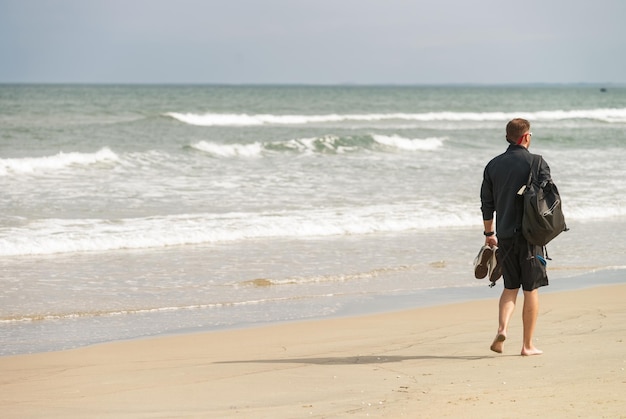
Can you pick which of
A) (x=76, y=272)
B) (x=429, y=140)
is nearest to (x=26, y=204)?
(x=76, y=272)

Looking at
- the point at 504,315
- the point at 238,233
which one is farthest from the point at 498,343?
the point at 238,233

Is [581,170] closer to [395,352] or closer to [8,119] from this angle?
[395,352]

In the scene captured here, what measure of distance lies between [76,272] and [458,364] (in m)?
5.28

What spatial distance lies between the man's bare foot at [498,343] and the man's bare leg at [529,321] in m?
0.14

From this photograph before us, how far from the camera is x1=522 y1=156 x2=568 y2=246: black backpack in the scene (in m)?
5.46

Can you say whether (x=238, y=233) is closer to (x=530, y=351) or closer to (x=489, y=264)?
(x=489, y=264)

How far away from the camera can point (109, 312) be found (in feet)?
25.7

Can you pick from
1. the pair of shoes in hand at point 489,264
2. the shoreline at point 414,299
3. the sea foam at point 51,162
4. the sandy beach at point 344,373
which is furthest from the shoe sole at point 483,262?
the sea foam at point 51,162

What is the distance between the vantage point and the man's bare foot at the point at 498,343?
580cm

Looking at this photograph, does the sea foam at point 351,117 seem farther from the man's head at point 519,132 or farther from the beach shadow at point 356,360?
the man's head at point 519,132

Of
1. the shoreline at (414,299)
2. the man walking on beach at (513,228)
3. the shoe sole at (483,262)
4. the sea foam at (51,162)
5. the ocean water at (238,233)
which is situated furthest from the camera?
the sea foam at (51,162)

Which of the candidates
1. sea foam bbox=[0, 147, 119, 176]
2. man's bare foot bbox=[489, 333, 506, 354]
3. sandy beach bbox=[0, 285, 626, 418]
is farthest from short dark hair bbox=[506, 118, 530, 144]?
sea foam bbox=[0, 147, 119, 176]

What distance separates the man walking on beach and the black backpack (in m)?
0.09

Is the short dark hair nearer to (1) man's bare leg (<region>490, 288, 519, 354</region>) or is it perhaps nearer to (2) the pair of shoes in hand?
(2) the pair of shoes in hand
